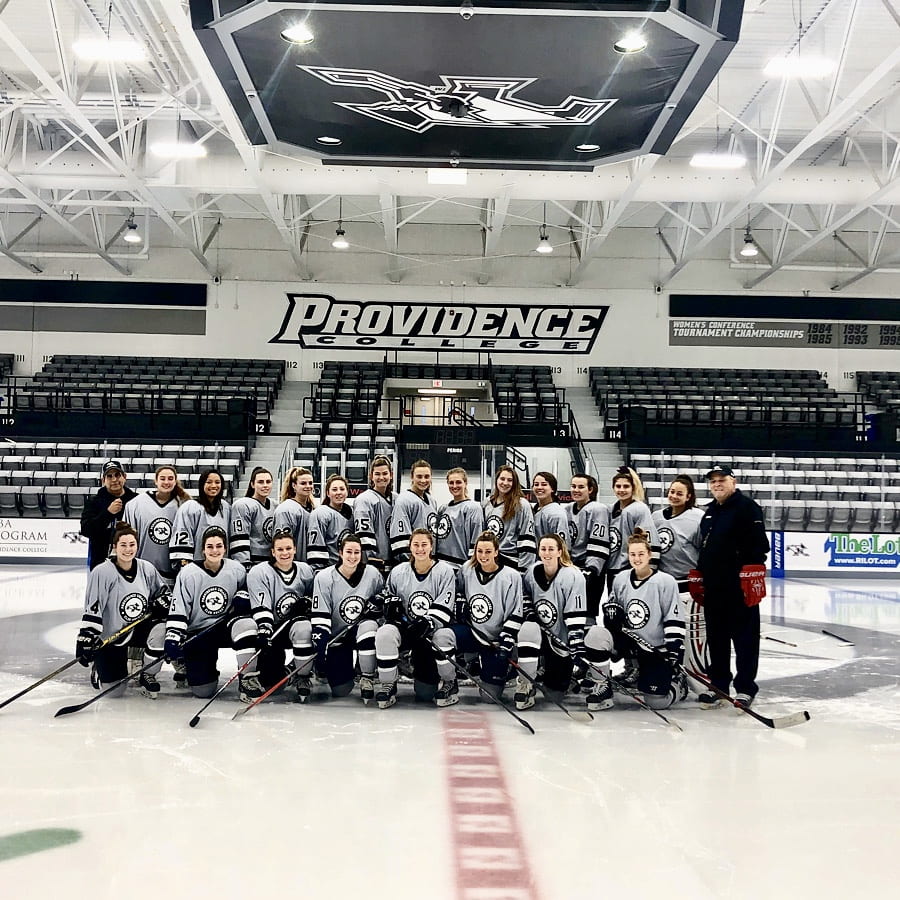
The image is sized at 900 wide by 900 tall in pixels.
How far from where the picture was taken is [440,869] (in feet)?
11.0

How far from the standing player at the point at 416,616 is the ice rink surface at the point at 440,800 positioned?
0.19m

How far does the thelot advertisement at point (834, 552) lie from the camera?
16031 mm

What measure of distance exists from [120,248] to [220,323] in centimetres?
312

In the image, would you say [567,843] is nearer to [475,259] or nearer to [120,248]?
[475,259]

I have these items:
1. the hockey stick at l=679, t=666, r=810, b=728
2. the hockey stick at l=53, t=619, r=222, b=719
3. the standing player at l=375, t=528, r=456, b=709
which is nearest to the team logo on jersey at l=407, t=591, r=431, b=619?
the standing player at l=375, t=528, r=456, b=709

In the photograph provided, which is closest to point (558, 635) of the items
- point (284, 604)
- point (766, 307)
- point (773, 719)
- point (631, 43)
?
point (773, 719)

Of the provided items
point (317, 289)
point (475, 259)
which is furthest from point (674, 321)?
point (317, 289)

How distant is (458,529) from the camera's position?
7090mm

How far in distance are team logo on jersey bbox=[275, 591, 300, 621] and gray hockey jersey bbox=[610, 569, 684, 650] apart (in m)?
2.11

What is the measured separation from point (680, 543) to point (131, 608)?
12.0 feet

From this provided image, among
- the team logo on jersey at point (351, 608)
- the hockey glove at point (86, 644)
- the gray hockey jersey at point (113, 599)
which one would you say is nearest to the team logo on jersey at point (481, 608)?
the team logo on jersey at point (351, 608)

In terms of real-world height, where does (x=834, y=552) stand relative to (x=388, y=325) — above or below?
below

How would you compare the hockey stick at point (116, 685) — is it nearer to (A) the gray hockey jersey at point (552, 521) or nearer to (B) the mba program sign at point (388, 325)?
(A) the gray hockey jersey at point (552, 521)

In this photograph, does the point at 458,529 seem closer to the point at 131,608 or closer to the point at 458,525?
the point at 458,525
